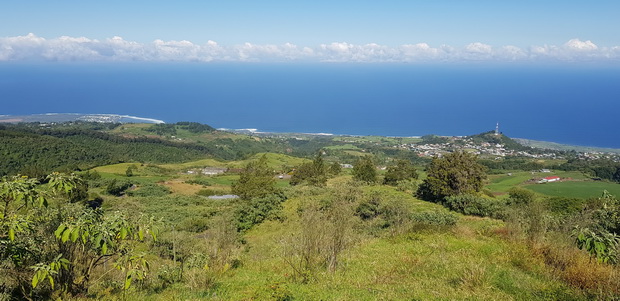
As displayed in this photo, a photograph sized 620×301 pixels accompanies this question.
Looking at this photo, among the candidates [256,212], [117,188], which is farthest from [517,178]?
[117,188]

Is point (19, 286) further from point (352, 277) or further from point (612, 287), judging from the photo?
point (612, 287)

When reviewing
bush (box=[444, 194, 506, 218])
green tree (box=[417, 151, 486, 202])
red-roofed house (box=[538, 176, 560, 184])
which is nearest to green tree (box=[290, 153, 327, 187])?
green tree (box=[417, 151, 486, 202])

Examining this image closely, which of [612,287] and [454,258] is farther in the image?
[454,258]

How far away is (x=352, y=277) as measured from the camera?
6.77m

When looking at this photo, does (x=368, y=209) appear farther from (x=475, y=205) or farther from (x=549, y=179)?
(x=549, y=179)

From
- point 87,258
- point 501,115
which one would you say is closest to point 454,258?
point 87,258

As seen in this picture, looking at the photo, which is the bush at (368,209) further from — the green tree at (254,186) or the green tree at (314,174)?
the green tree at (314,174)

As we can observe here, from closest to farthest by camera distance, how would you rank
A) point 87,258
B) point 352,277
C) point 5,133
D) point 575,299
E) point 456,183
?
1. point 87,258
2. point 575,299
3. point 352,277
4. point 456,183
5. point 5,133

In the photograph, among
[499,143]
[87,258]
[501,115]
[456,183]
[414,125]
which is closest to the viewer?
[87,258]

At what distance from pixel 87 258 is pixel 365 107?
650 ft

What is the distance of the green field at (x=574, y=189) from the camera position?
1594 inches

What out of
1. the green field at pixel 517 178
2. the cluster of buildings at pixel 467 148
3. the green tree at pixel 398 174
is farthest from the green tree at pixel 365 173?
the cluster of buildings at pixel 467 148

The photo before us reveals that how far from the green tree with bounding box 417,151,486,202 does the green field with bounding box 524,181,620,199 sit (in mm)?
21099

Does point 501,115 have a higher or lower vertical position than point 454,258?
lower
